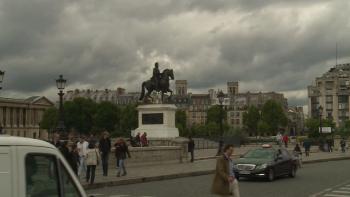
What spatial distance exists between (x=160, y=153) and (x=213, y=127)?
144m

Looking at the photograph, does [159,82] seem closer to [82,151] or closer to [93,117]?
[82,151]

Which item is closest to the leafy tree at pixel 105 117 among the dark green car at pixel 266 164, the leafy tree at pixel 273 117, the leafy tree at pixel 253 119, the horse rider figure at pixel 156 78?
the leafy tree at pixel 273 117

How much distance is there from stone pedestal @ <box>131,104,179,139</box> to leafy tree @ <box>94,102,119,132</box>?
A: 303ft

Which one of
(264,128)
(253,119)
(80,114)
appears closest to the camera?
(80,114)

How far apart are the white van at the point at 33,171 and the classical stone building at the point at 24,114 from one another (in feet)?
502

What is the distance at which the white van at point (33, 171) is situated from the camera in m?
4.77

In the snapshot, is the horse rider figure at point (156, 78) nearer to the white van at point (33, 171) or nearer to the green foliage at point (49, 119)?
the white van at point (33, 171)

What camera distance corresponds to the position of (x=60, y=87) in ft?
122

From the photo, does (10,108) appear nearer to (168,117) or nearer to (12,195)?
(168,117)

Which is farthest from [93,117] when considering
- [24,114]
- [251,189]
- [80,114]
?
[251,189]

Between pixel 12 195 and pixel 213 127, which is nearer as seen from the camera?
pixel 12 195

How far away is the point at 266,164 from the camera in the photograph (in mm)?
26141

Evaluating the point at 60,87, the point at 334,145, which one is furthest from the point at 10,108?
the point at 60,87

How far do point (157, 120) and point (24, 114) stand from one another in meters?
132
